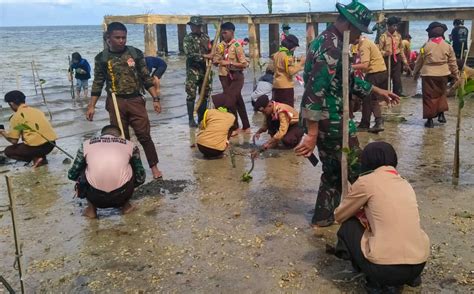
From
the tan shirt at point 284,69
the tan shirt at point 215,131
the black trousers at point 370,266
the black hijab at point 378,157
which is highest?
the tan shirt at point 284,69

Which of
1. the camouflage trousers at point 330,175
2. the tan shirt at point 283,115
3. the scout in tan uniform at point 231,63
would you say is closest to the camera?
the camouflage trousers at point 330,175

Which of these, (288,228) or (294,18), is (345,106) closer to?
(288,228)

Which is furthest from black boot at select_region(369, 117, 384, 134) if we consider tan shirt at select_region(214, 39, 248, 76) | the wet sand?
tan shirt at select_region(214, 39, 248, 76)

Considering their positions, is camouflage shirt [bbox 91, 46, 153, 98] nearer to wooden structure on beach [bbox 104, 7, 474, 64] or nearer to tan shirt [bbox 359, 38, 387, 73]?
tan shirt [bbox 359, 38, 387, 73]

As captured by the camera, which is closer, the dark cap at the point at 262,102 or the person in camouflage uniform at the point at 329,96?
the person in camouflage uniform at the point at 329,96

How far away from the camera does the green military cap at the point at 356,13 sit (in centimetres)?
377

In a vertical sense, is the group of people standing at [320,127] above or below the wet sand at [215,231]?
above

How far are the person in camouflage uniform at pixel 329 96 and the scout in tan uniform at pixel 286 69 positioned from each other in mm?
Result: 3762

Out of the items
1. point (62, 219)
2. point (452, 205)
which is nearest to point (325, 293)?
point (452, 205)

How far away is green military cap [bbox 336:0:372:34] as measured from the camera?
3766mm

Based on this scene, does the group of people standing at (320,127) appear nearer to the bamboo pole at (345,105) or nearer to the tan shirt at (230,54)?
the tan shirt at (230,54)

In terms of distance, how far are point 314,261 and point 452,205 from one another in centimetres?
175

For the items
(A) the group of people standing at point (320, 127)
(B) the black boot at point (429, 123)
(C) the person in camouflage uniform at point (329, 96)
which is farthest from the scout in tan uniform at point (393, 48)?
(C) the person in camouflage uniform at point (329, 96)

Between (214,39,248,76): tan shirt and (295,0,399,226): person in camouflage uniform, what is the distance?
13.7 ft
